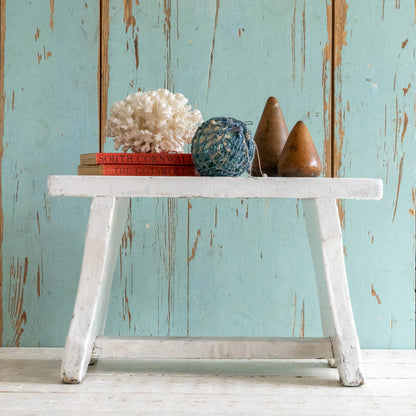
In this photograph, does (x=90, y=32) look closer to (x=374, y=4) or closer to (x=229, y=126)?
(x=229, y=126)

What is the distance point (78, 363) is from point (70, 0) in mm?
870

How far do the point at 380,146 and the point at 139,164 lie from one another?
642mm

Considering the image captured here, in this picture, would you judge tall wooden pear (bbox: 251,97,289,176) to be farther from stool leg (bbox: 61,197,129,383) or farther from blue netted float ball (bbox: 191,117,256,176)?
stool leg (bbox: 61,197,129,383)

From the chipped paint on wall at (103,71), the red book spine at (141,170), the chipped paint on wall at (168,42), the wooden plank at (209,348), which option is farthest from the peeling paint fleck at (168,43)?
the wooden plank at (209,348)

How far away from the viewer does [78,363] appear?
95cm

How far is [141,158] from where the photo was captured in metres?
1.00

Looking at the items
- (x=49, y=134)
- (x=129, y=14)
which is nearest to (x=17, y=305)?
(x=49, y=134)

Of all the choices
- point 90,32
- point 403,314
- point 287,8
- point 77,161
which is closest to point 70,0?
point 90,32

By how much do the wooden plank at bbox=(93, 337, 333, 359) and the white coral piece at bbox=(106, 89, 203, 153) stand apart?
14.7 inches

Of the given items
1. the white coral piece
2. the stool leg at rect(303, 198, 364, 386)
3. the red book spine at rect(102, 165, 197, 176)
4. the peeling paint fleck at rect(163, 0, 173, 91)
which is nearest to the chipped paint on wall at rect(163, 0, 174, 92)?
the peeling paint fleck at rect(163, 0, 173, 91)

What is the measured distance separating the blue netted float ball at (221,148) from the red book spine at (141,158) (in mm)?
56

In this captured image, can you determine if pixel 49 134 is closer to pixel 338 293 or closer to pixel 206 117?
pixel 206 117

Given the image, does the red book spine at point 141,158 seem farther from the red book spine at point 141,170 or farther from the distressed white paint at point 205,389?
the distressed white paint at point 205,389

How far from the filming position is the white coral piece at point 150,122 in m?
1.02
